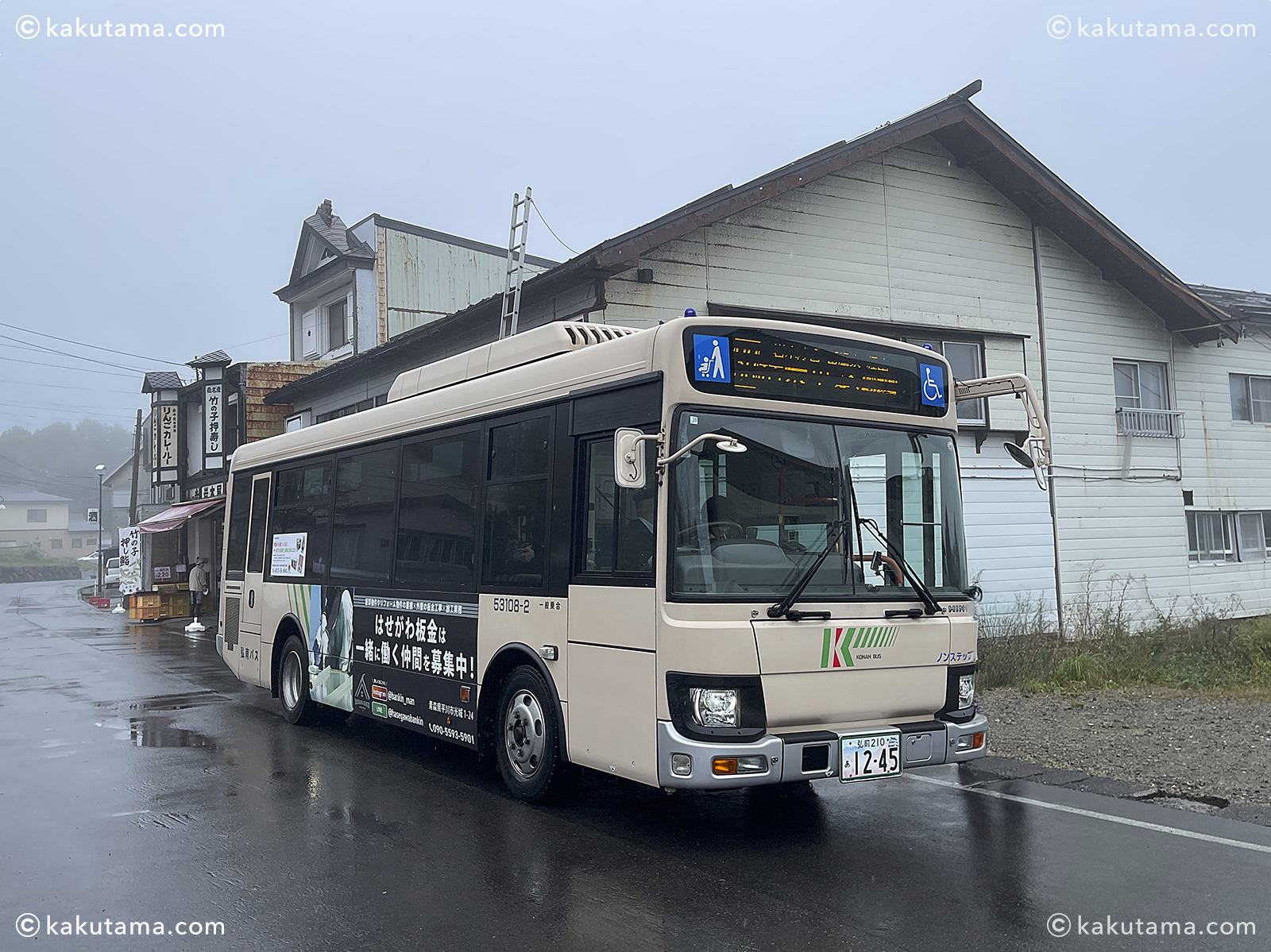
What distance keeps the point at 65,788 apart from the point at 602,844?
14.4 feet

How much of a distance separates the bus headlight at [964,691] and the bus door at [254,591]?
7.70 meters

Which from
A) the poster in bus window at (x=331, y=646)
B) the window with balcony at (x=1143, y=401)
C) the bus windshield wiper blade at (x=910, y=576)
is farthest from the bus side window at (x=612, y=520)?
the window with balcony at (x=1143, y=401)

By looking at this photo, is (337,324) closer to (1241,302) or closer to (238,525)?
(238,525)

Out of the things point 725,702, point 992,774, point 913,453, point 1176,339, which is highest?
point 1176,339

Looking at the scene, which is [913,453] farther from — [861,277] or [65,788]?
[861,277]

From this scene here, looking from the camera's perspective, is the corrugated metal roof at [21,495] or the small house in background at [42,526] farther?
the corrugated metal roof at [21,495]

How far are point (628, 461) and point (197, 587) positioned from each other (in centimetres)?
2642

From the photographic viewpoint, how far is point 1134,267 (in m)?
19.4

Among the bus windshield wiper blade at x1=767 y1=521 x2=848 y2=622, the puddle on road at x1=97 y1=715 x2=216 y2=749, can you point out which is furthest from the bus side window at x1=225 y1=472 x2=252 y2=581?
the bus windshield wiper blade at x1=767 y1=521 x2=848 y2=622

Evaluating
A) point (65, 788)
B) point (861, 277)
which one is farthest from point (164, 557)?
point (65, 788)

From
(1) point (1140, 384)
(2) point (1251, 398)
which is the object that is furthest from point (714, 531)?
(2) point (1251, 398)

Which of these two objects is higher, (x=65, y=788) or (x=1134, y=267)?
(x=1134, y=267)

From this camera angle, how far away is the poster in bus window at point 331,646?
31.7ft

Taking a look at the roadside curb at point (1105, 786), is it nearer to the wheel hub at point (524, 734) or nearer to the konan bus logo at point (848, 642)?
the konan bus logo at point (848, 642)
